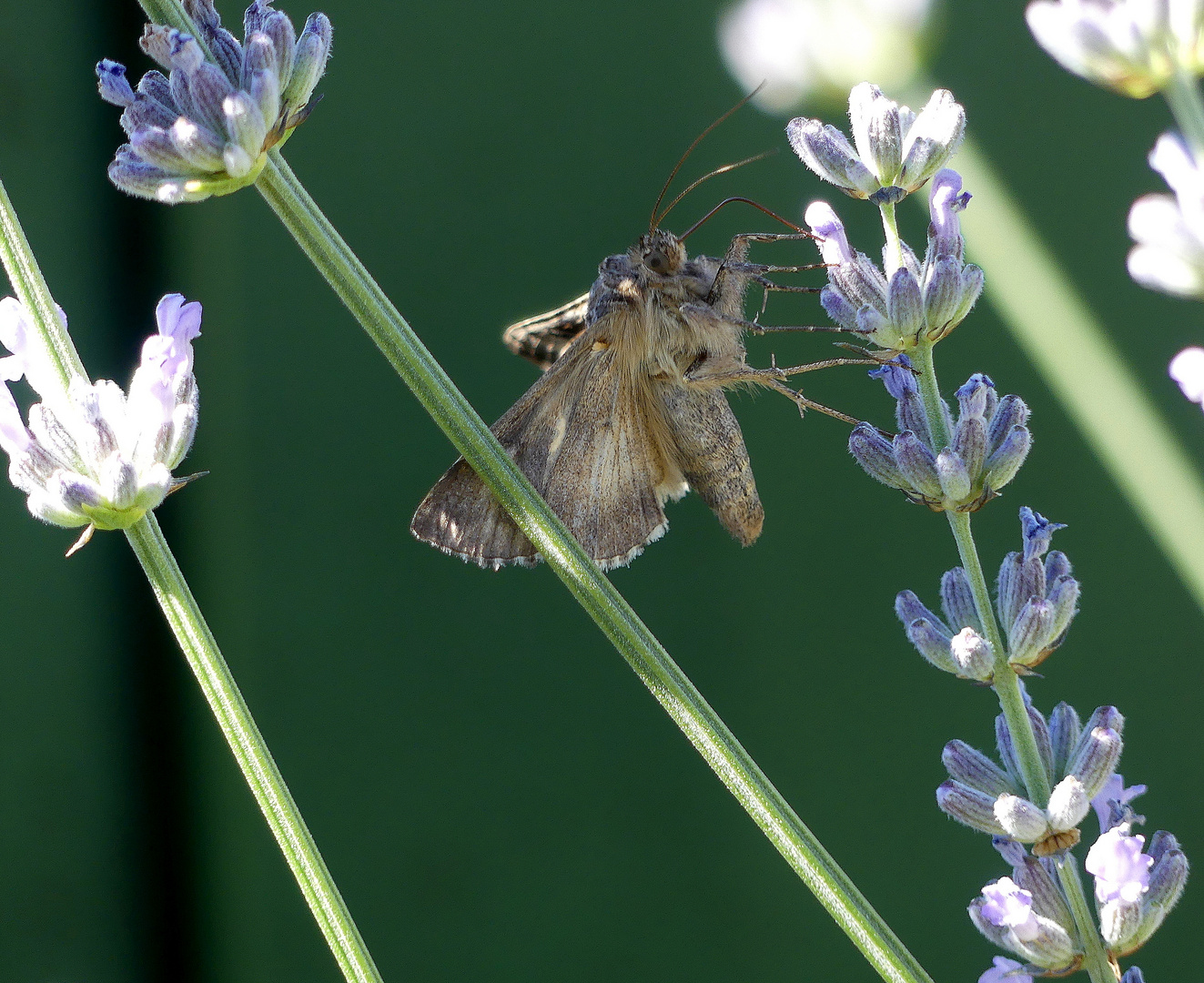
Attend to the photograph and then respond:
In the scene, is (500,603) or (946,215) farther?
(500,603)

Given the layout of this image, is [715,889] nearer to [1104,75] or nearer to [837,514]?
[837,514]

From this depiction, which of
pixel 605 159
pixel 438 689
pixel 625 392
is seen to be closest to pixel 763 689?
pixel 438 689

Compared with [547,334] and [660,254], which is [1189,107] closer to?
[660,254]

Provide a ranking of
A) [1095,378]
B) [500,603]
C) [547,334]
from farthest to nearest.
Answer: [500,603] → [1095,378] → [547,334]

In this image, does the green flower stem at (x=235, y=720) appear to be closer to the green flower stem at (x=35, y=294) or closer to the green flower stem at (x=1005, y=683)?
the green flower stem at (x=35, y=294)

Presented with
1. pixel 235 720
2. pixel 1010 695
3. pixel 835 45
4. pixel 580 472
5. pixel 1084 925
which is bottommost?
pixel 1084 925

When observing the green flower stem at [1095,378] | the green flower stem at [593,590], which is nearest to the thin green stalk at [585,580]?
the green flower stem at [593,590]

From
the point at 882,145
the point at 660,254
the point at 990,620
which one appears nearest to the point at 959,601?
the point at 990,620
